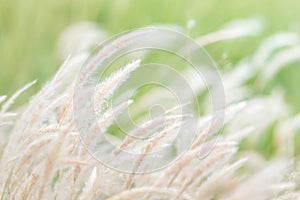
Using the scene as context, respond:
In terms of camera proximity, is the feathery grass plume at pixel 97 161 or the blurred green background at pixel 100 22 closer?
the feathery grass plume at pixel 97 161

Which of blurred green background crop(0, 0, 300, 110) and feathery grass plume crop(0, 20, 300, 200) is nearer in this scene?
feathery grass plume crop(0, 20, 300, 200)

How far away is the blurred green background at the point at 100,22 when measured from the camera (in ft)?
8.21

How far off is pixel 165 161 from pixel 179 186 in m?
0.15

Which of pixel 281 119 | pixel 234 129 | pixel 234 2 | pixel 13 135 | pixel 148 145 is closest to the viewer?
pixel 148 145

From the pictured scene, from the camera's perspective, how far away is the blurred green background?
98.5 inches

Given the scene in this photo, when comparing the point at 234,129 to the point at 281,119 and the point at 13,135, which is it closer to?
the point at 281,119

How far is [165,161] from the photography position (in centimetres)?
153

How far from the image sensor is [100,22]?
2.94 meters

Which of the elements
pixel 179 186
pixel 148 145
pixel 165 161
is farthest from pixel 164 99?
pixel 148 145

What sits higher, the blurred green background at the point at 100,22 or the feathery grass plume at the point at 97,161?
the blurred green background at the point at 100,22

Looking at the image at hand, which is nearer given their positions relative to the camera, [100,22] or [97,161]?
[97,161]

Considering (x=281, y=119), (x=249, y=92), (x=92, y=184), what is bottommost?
(x=92, y=184)

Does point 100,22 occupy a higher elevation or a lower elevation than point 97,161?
higher

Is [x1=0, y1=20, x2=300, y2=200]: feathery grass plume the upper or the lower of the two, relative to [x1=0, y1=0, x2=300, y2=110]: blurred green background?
lower
